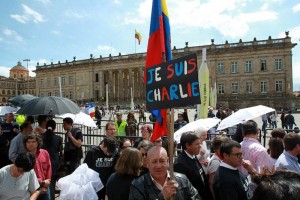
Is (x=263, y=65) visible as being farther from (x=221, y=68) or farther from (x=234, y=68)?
(x=221, y=68)

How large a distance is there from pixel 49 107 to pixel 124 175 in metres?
4.52

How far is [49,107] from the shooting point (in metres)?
7.55

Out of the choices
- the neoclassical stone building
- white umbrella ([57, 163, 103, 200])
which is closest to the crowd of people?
white umbrella ([57, 163, 103, 200])

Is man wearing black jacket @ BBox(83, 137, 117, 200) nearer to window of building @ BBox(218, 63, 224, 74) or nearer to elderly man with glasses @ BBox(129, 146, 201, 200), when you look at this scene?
elderly man with glasses @ BBox(129, 146, 201, 200)

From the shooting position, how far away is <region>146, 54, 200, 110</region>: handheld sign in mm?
3080

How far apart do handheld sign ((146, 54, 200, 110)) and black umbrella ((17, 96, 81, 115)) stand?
15.3ft

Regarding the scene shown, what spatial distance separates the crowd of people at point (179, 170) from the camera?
2.87 metres

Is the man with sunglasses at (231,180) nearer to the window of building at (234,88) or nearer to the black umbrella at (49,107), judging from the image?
the black umbrella at (49,107)

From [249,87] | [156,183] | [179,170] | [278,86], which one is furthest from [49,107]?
[249,87]

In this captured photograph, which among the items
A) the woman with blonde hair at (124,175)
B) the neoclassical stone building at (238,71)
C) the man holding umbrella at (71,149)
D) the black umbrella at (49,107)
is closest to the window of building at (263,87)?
the neoclassical stone building at (238,71)

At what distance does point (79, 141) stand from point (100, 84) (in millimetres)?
61600

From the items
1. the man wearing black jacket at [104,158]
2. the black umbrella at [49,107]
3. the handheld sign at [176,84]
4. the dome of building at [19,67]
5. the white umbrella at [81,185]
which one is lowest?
the white umbrella at [81,185]

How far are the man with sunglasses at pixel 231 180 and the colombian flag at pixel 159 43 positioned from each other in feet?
3.06

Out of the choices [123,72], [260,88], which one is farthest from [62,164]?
[123,72]
